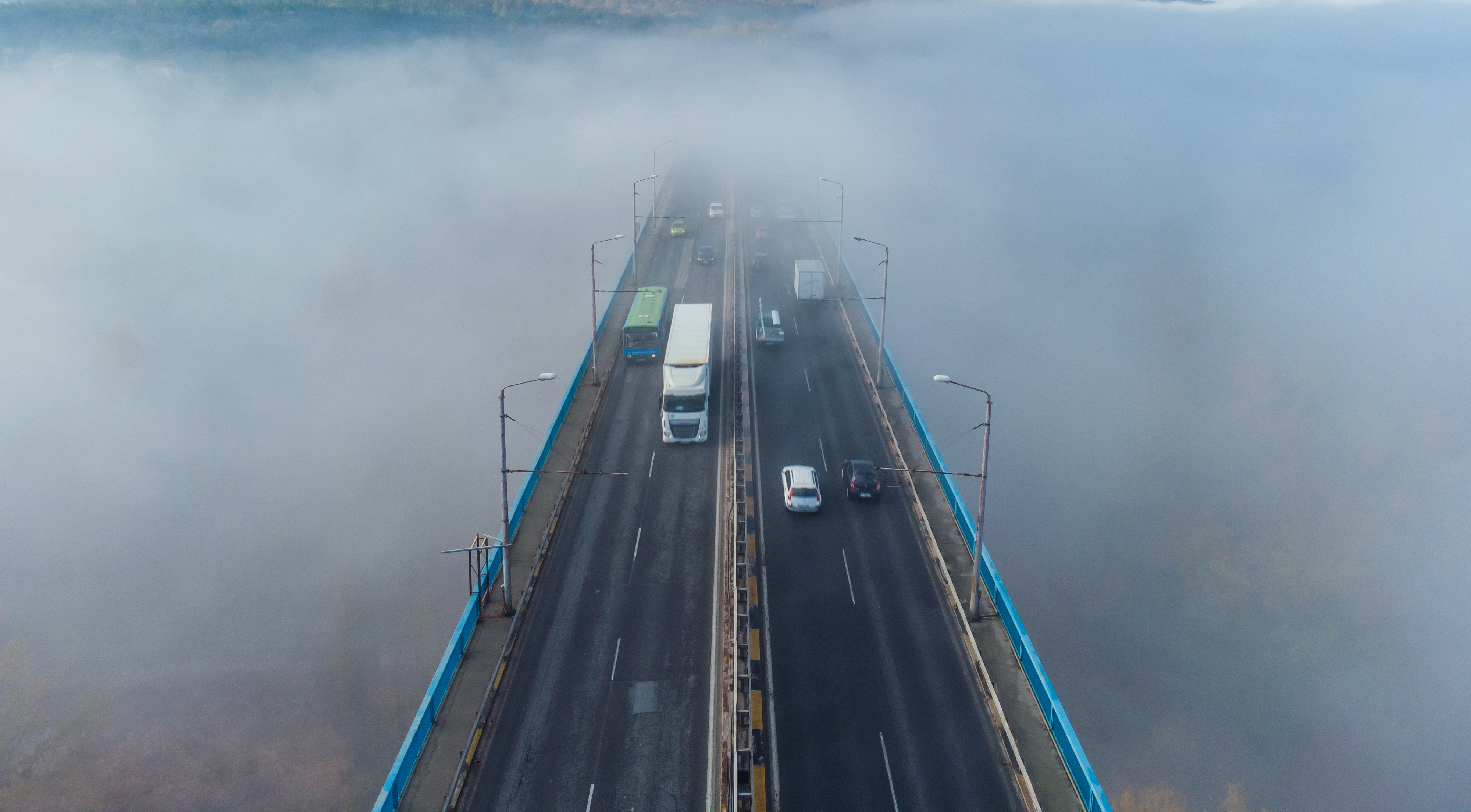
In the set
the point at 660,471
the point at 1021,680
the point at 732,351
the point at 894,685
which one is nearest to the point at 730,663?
the point at 894,685

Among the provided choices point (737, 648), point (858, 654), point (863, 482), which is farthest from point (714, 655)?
point (863, 482)

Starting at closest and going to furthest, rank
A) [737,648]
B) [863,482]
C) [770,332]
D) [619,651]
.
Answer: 1. [737,648]
2. [619,651]
3. [863,482]
4. [770,332]

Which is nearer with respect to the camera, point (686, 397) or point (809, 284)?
point (686, 397)

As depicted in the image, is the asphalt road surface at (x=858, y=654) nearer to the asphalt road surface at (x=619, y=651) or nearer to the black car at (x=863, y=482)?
the black car at (x=863, y=482)

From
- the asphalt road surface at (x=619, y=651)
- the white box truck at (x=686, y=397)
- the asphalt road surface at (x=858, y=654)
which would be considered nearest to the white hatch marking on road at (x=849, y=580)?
the asphalt road surface at (x=858, y=654)

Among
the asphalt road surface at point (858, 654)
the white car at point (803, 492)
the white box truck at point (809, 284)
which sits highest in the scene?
the white box truck at point (809, 284)

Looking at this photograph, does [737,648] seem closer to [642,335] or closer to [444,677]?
[444,677]

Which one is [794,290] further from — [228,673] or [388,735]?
[228,673]
